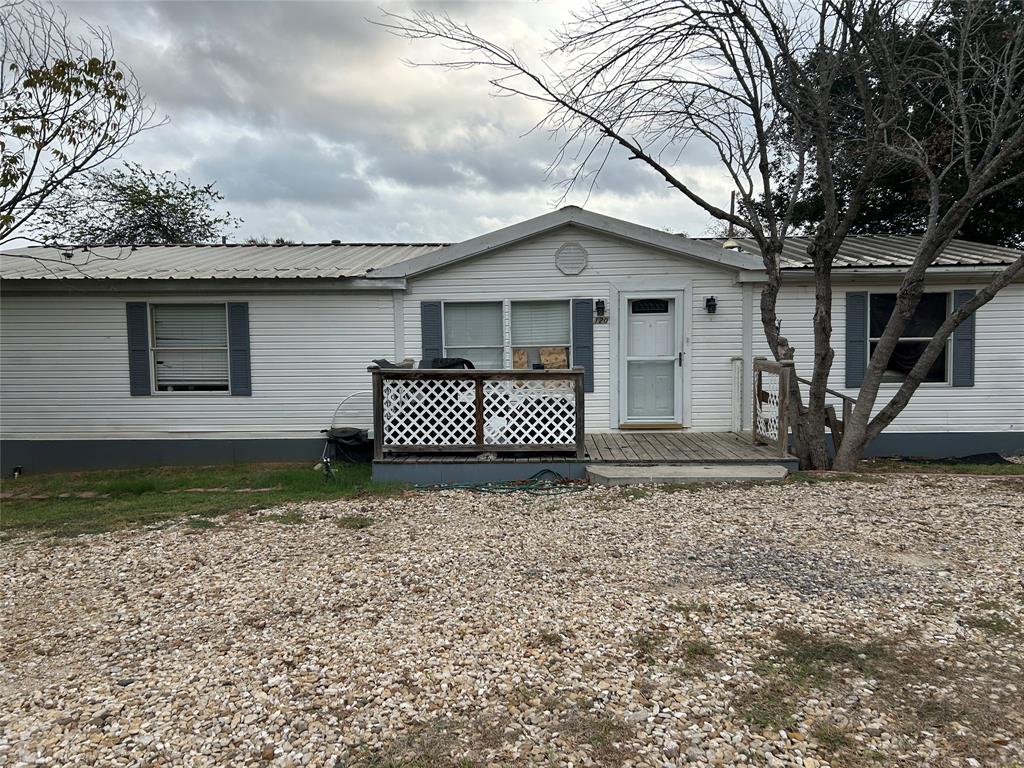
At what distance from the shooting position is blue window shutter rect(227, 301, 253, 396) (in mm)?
8375

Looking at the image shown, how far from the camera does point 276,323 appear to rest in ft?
27.5

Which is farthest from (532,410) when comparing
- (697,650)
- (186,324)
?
(186,324)

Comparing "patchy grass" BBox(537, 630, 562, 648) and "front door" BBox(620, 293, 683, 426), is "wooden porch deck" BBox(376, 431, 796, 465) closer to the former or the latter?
"front door" BBox(620, 293, 683, 426)

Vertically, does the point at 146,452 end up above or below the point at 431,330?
below

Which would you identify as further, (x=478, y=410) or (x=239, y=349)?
(x=239, y=349)

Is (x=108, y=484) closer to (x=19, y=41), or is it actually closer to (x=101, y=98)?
(x=101, y=98)

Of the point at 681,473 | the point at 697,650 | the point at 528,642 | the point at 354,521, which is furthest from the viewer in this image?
the point at 681,473

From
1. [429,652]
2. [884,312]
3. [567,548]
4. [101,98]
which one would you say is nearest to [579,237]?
[884,312]

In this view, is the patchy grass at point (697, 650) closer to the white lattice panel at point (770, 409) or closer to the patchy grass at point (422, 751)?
the patchy grass at point (422, 751)

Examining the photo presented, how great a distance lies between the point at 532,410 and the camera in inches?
267

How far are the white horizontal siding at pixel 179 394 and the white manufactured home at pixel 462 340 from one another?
25 millimetres

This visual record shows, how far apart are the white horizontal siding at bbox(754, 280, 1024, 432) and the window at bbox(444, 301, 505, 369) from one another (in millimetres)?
3494

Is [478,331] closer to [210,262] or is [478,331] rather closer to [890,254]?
[210,262]

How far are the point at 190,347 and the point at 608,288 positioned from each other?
5.80 meters
